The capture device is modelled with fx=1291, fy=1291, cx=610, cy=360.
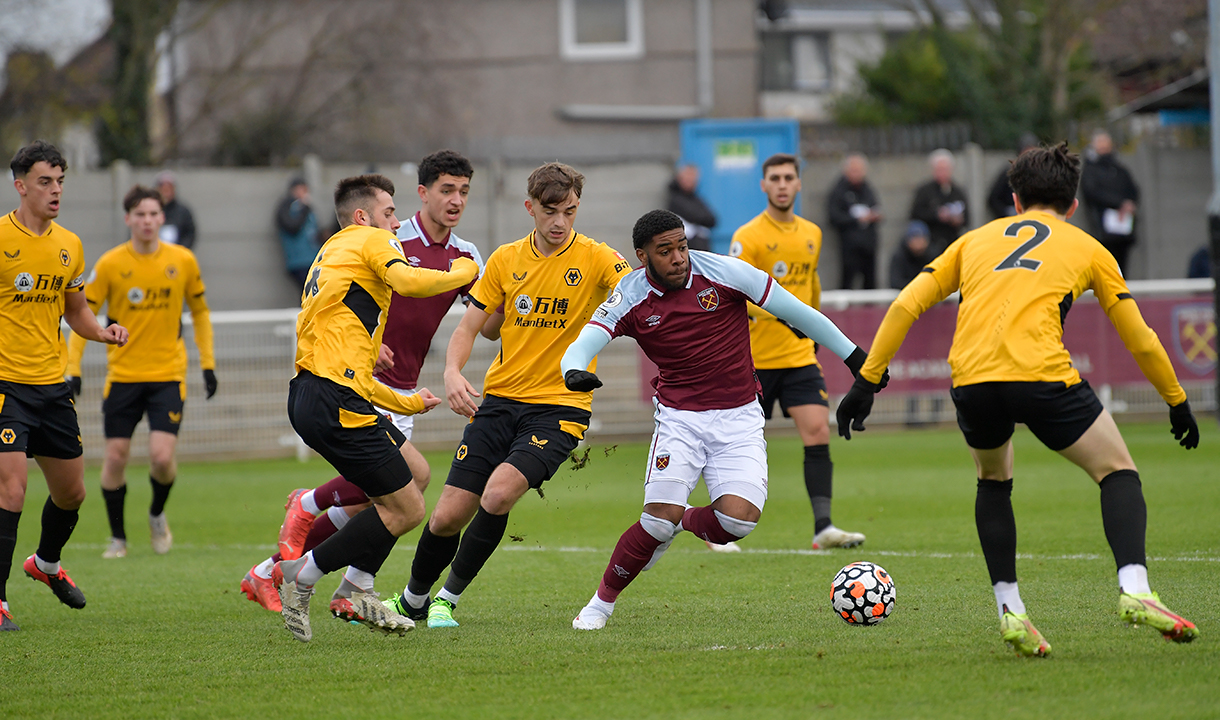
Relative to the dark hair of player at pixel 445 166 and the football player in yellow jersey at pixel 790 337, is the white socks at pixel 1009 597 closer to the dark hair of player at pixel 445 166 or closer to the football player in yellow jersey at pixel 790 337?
the dark hair of player at pixel 445 166

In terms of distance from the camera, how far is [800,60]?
134ft

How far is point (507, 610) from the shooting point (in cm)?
650

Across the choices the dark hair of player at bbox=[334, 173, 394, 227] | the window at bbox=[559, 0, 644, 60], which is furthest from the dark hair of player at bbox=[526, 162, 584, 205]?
the window at bbox=[559, 0, 644, 60]

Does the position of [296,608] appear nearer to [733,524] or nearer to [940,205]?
[733,524]

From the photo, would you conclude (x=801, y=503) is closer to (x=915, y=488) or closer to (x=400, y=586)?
(x=915, y=488)

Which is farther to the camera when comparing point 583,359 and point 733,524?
point 733,524

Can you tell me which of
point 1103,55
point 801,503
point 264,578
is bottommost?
point 801,503

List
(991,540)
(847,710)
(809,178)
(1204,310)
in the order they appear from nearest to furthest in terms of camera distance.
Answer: (847,710) → (991,540) → (1204,310) → (809,178)

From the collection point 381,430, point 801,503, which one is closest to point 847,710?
point 381,430

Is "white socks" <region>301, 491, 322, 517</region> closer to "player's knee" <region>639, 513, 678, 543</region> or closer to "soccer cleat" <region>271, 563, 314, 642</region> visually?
"soccer cleat" <region>271, 563, 314, 642</region>

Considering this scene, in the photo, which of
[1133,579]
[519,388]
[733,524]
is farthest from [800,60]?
[1133,579]

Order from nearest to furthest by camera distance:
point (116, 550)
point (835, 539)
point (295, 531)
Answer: point (295, 531), point (835, 539), point (116, 550)

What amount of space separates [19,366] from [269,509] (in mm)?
4777

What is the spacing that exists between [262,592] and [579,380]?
2.37 metres
